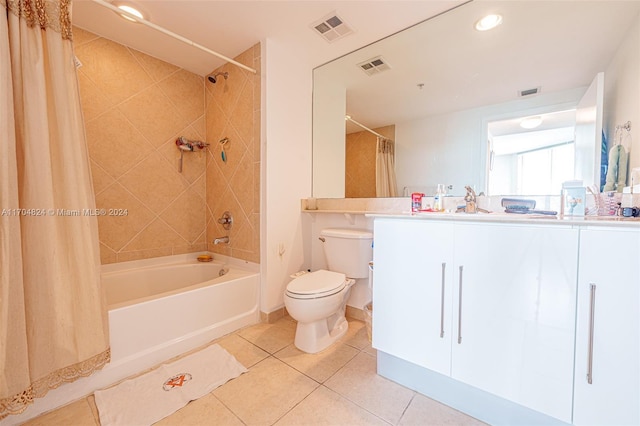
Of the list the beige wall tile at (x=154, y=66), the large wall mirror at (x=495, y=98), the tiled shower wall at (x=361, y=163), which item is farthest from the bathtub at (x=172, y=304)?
the beige wall tile at (x=154, y=66)

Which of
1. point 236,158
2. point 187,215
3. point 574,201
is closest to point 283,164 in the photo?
point 236,158

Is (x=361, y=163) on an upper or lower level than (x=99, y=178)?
upper

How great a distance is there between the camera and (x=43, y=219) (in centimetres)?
108

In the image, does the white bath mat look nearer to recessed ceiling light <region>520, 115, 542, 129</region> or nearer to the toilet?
the toilet

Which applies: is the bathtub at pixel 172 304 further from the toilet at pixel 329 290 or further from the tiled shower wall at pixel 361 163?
the tiled shower wall at pixel 361 163

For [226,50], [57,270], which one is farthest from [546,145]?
[57,270]

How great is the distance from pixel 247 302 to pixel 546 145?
7.25 ft

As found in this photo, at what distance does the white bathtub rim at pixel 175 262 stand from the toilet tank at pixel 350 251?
2.06 ft

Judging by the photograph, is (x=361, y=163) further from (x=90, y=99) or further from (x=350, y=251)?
(x=90, y=99)

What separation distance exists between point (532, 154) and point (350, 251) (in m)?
1.25

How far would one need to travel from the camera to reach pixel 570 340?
851 mm

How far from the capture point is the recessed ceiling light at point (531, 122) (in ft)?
4.71

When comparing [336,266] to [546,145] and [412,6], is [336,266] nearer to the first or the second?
[546,145]

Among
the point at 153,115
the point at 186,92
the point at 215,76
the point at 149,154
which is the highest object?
the point at 215,76
